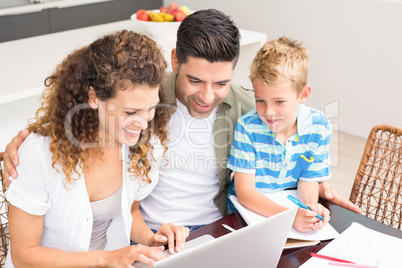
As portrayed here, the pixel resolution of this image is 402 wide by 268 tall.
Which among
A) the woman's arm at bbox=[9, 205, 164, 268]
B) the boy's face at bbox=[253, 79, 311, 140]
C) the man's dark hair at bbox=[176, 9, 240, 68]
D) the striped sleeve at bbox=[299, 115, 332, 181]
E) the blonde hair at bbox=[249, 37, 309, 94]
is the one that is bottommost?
the woman's arm at bbox=[9, 205, 164, 268]

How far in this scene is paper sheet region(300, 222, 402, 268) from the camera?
3.80 ft

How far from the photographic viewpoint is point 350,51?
345 cm

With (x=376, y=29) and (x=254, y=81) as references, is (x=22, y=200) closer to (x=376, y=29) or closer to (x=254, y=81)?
(x=254, y=81)

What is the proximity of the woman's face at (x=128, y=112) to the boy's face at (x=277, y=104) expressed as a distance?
1.10 ft

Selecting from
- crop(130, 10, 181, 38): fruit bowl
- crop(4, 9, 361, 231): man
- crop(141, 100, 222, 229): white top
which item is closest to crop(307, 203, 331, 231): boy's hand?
crop(4, 9, 361, 231): man

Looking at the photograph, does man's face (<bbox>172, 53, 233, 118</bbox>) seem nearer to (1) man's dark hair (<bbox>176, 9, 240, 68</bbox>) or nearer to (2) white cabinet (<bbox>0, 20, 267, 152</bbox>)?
(1) man's dark hair (<bbox>176, 9, 240, 68</bbox>)

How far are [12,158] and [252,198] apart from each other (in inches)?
25.3

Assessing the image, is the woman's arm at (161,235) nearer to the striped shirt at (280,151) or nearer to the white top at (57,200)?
the white top at (57,200)

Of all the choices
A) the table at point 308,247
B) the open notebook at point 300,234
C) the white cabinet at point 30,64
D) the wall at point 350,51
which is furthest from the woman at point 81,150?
the wall at point 350,51

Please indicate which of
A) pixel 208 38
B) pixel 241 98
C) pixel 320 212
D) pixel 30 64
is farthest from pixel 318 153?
pixel 30 64

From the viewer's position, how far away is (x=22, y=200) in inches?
47.1

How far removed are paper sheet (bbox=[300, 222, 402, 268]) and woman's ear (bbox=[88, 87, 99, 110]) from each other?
0.63 metres

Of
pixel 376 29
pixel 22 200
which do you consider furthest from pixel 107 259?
pixel 376 29

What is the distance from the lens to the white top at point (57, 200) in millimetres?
1211
